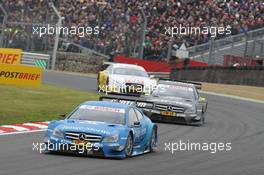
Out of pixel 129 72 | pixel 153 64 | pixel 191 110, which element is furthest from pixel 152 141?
pixel 153 64

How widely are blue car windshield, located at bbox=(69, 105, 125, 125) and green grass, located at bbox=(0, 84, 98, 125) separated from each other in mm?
5133

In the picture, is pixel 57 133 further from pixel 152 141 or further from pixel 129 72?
pixel 129 72

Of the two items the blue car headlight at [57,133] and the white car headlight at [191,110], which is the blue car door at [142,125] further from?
the white car headlight at [191,110]

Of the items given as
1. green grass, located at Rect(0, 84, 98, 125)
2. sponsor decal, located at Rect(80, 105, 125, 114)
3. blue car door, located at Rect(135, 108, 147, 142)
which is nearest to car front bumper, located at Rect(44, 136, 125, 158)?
sponsor decal, located at Rect(80, 105, 125, 114)

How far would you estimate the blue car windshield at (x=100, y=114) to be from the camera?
13617 mm

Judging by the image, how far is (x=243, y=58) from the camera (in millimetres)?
38812

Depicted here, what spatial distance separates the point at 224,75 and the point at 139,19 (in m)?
5.25

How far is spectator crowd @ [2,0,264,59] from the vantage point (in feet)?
127

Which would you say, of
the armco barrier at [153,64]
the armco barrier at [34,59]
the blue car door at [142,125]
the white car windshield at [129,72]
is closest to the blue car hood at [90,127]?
the blue car door at [142,125]

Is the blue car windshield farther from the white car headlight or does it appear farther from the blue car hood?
the white car headlight

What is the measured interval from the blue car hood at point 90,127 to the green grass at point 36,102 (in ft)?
18.5

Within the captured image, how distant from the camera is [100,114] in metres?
13.7

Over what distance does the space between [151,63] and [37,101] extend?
55.5 ft

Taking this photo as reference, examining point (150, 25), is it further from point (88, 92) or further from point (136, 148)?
point (136, 148)
